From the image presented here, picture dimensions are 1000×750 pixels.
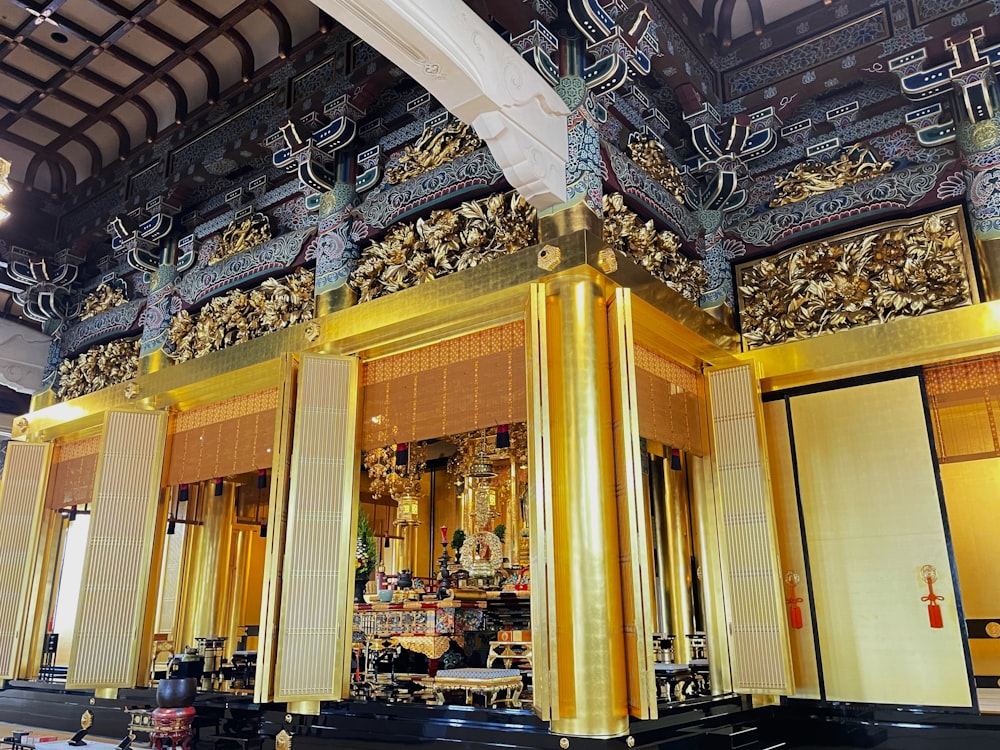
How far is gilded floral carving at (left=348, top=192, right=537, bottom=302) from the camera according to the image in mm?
4527

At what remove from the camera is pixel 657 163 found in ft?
16.9

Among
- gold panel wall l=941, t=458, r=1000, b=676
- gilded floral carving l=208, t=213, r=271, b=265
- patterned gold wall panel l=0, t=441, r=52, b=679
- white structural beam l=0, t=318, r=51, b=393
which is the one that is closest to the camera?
gilded floral carving l=208, t=213, r=271, b=265

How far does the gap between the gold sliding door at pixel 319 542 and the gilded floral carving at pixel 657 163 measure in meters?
2.29

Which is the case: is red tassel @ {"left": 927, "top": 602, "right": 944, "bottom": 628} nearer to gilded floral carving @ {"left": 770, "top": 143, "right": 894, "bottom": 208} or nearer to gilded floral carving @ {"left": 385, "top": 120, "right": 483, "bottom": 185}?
gilded floral carving @ {"left": 770, "top": 143, "right": 894, "bottom": 208}

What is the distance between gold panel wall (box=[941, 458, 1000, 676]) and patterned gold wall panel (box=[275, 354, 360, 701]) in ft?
18.1

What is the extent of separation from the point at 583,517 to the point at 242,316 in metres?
3.56

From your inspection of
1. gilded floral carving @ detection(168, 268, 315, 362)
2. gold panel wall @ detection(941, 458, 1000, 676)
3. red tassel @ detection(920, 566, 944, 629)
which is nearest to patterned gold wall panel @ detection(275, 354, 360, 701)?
gilded floral carving @ detection(168, 268, 315, 362)

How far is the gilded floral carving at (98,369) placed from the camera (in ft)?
23.2

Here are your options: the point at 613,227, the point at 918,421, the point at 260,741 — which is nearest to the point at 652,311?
the point at 613,227

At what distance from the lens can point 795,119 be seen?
5.39 metres

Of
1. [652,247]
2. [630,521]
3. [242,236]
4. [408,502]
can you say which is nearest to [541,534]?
[630,521]

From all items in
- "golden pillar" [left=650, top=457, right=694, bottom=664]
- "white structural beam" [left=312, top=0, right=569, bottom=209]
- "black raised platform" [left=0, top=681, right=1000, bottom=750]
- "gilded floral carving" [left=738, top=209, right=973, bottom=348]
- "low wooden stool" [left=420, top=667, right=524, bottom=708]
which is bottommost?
"black raised platform" [left=0, top=681, right=1000, bottom=750]

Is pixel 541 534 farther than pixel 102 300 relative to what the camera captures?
No

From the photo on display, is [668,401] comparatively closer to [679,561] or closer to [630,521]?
[630,521]
